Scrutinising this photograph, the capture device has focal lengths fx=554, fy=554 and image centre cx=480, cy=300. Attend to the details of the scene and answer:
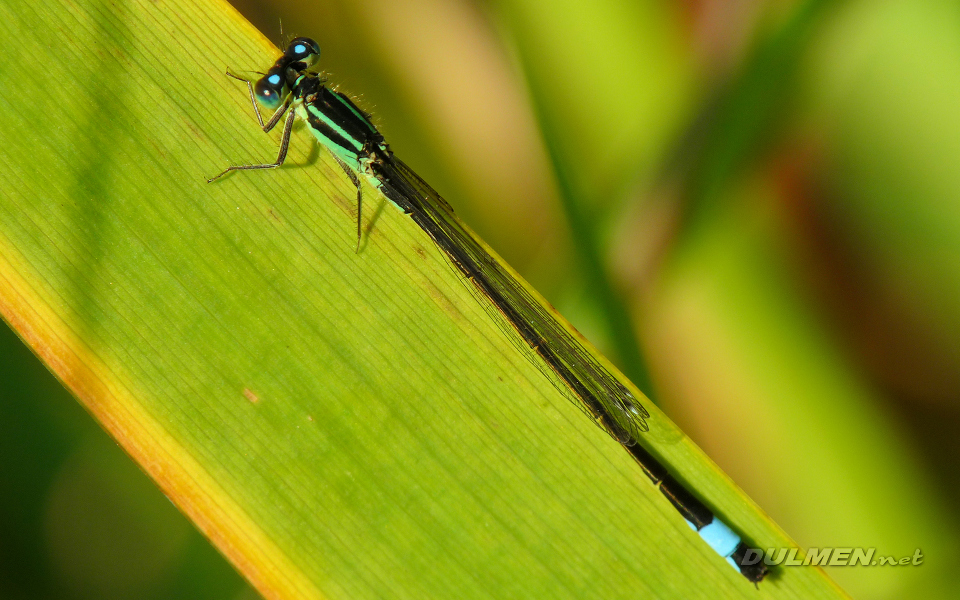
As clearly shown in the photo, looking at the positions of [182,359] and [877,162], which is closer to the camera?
[182,359]

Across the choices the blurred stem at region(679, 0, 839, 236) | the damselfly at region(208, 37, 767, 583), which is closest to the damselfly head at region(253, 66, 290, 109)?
the damselfly at region(208, 37, 767, 583)

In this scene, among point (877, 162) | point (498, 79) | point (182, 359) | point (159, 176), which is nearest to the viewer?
point (182, 359)

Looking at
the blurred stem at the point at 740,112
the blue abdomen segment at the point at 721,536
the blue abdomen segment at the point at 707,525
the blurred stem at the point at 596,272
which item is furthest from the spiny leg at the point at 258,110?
the blue abdomen segment at the point at 721,536

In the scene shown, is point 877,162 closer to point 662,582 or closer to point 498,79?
point 498,79

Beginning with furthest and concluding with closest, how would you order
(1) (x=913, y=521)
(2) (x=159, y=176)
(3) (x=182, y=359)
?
(1) (x=913, y=521), (2) (x=159, y=176), (3) (x=182, y=359)

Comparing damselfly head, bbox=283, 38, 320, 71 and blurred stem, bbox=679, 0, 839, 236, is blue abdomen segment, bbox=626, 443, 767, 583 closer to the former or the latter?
blurred stem, bbox=679, 0, 839, 236

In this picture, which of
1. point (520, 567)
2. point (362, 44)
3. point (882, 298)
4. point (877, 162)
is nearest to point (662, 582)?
point (520, 567)
